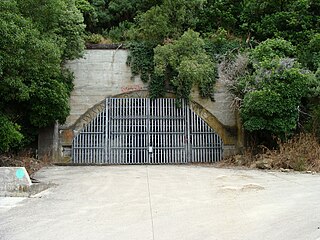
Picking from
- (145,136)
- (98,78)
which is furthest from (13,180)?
(98,78)

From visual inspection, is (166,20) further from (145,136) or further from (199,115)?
(145,136)

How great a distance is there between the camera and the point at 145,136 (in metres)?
15.6

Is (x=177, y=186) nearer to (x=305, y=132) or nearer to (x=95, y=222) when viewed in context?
(x=95, y=222)

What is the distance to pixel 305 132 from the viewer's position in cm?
1294

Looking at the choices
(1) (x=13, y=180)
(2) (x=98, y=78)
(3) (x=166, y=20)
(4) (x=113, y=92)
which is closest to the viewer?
(1) (x=13, y=180)

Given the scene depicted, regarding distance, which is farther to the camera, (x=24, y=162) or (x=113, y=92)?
(x=113, y=92)

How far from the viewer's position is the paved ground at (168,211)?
450 centimetres

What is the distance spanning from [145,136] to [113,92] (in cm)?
237

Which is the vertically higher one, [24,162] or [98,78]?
[98,78]

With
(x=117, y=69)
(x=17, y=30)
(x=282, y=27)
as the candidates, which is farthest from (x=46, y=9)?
(x=282, y=27)

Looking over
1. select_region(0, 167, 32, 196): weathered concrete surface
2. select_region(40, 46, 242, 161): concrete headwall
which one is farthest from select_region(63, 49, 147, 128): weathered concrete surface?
select_region(0, 167, 32, 196): weathered concrete surface

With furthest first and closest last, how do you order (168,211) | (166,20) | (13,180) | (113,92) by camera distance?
(113,92)
(166,20)
(13,180)
(168,211)

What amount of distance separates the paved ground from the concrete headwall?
23.2 feet

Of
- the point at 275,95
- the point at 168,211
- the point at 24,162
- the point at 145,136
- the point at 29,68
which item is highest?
the point at 29,68
